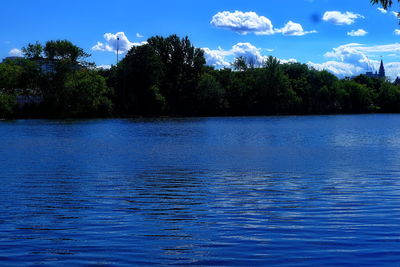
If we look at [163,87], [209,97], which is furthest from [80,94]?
[209,97]

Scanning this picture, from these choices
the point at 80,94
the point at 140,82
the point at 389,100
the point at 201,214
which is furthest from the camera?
the point at 389,100

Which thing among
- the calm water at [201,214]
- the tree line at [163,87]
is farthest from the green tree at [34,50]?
the calm water at [201,214]

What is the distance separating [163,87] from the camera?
140 m

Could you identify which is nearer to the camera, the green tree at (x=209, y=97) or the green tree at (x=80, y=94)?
the green tree at (x=80, y=94)

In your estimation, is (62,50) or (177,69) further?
(177,69)

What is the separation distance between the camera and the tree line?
116562 millimetres

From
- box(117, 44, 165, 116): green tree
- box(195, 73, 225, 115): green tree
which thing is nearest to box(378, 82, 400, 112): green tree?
box(195, 73, 225, 115): green tree

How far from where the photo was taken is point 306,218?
42.8 ft

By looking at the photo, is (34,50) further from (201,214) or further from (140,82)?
(201,214)

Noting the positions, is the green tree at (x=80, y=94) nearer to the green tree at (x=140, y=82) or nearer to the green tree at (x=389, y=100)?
the green tree at (x=140, y=82)

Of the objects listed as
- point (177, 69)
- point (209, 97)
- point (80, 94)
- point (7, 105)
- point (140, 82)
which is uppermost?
point (177, 69)

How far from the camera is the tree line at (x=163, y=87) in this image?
116562mm

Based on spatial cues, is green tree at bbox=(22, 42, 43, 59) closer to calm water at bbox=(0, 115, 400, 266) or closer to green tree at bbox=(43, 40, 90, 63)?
green tree at bbox=(43, 40, 90, 63)

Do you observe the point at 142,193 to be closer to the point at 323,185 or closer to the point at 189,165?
the point at 323,185
